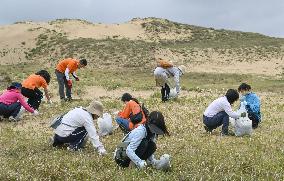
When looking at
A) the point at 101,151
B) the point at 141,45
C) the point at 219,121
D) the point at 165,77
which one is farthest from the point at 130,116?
the point at 141,45

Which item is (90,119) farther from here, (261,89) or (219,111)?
(261,89)

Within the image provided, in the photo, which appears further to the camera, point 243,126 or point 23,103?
point 23,103

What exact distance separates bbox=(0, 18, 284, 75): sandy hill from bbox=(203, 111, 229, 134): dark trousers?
116 ft

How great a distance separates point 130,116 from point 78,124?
2539 mm

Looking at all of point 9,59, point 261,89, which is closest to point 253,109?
point 261,89

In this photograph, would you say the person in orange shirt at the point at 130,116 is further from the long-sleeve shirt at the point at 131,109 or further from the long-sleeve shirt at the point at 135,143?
the long-sleeve shirt at the point at 135,143

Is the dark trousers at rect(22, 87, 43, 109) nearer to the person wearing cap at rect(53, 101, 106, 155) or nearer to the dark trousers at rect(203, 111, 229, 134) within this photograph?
the person wearing cap at rect(53, 101, 106, 155)

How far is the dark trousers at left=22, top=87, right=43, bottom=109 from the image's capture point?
17484mm

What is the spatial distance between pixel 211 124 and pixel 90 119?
4.20 m

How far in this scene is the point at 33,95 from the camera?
17688mm

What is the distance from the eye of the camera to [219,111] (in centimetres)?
1390

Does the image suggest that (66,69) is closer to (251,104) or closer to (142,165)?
(251,104)

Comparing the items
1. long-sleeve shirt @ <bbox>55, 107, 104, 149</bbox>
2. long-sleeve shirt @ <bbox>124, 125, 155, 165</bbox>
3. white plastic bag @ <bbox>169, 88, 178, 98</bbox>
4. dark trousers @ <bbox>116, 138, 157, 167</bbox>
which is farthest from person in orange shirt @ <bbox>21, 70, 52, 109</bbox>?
long-sleeve shirt @ <bbox>124, 125, 155, 165</bbox>

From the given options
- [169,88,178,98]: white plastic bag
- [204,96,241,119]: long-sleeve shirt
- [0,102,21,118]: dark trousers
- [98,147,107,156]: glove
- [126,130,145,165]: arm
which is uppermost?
[126,130,145,165]: arm
